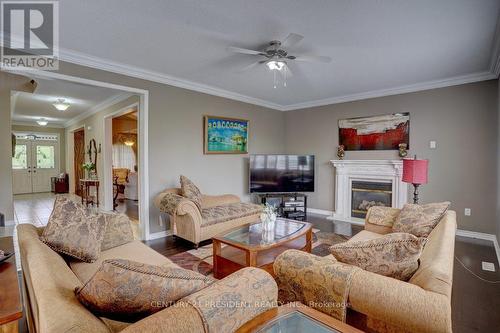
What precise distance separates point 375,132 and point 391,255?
168 inches

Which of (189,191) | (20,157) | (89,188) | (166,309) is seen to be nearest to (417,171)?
(189,191)

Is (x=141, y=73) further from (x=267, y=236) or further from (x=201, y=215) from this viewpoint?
(x=267, y=236)

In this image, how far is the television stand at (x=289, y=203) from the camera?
5.38 metres

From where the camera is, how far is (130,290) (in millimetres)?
961

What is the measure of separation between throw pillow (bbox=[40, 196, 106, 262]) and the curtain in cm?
868

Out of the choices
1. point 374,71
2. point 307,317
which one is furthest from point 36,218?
point 374,71

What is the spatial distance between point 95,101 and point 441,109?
697 centimetres

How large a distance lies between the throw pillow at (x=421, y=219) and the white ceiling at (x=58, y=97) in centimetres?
431

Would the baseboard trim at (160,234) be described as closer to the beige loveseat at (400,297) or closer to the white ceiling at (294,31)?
the white ceiling at (294,31)

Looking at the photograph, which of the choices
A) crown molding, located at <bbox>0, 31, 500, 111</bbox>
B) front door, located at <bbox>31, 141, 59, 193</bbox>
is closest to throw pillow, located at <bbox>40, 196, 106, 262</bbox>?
crown molding, located at <bbox>0, 31, 500, 111</bbox>

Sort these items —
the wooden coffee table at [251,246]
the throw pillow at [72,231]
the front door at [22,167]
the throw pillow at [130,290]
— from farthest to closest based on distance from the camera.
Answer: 1. the front door at [22,167]
2. the wooden coffee table at [251,246]
3. the throw pillow at [72,231]
4. the throw pillow at [130,290]

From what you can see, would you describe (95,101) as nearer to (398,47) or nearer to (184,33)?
(184,33)

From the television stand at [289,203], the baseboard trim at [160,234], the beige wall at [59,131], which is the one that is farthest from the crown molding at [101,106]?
the television stand at [289,203]

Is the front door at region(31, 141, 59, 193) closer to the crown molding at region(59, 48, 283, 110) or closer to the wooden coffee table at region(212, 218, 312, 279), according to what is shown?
the crown molding at region(59, 48, 283, 110)
